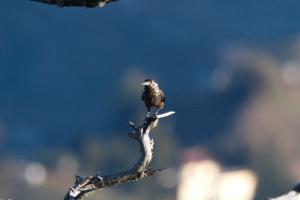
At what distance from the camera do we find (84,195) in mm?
14156

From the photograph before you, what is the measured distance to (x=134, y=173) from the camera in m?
13.5

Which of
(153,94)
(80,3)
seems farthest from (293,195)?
(80,3)

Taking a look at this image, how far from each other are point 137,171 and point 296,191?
Answer: 3.01 m

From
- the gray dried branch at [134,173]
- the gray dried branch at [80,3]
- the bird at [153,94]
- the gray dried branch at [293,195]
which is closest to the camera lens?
the gray dried branch at [80,3]

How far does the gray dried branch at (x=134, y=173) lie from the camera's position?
1278 centimetres

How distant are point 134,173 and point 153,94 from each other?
2467 mm

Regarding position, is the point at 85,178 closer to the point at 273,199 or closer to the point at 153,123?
the point at 153,123

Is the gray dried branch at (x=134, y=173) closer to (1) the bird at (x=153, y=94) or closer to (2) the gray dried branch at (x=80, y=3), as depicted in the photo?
(1) the bird at (x=153, y=94)

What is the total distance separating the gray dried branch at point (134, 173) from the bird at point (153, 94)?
27.2 inches

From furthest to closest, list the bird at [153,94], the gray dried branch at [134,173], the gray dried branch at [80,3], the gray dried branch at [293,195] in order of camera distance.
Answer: the gray dried branch at [293,195], the gray dried branch at [134,173], the bird at [153,94], the gray dried branch at [80,3]

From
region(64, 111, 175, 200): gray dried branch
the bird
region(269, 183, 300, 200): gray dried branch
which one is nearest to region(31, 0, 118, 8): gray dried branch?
the bird

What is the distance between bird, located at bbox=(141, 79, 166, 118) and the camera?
37.8 ft

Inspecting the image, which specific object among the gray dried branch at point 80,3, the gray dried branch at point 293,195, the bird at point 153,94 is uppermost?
the gray dried branch at point 80,3

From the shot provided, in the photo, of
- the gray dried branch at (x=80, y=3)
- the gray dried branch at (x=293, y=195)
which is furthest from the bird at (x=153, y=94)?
the gray dried branch at (x=293, y=195)
